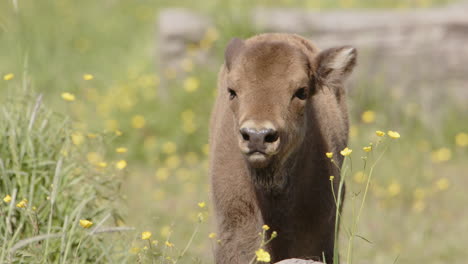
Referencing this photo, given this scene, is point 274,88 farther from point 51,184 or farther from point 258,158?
point 51,184

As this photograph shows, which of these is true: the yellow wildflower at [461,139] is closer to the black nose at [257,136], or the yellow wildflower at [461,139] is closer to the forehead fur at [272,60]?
the forehead fur at [272,60]

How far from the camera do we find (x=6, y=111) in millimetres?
5578

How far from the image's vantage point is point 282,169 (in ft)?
16.5

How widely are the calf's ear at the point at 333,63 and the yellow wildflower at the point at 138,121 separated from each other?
4987mm

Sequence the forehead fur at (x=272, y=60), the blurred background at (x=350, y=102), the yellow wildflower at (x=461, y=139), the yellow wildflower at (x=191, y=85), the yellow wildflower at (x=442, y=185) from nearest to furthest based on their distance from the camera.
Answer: the forehead fur at (x=272, y=60) → the yellow wildflower at (x=442, y=185) → the blurred background at (x=350, y=102) → the yellow wildflower at (x=461, y=139) → the yellow wildflower at (x=191, y=85)

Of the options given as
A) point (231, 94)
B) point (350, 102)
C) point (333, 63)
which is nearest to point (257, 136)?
point (231, 94)

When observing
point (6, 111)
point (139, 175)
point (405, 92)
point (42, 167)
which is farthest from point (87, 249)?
point (405, 92)

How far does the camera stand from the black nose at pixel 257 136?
443 cm

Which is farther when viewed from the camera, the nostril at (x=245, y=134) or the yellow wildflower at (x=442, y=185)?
the yellow wildflower at (x=442, y=185)

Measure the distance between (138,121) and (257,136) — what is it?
5.82 metres

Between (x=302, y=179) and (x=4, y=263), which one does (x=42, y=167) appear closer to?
(x=4, y=263)

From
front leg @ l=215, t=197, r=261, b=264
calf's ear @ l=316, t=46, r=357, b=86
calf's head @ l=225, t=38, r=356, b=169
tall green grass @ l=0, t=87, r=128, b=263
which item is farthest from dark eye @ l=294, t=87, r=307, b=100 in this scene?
tall green grass @ l=0, t=87, r=128, b=263

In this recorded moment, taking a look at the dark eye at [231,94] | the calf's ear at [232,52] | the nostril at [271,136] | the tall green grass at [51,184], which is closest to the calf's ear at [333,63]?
the calf's ear at [232,52]

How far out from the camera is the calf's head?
4.52 meters
